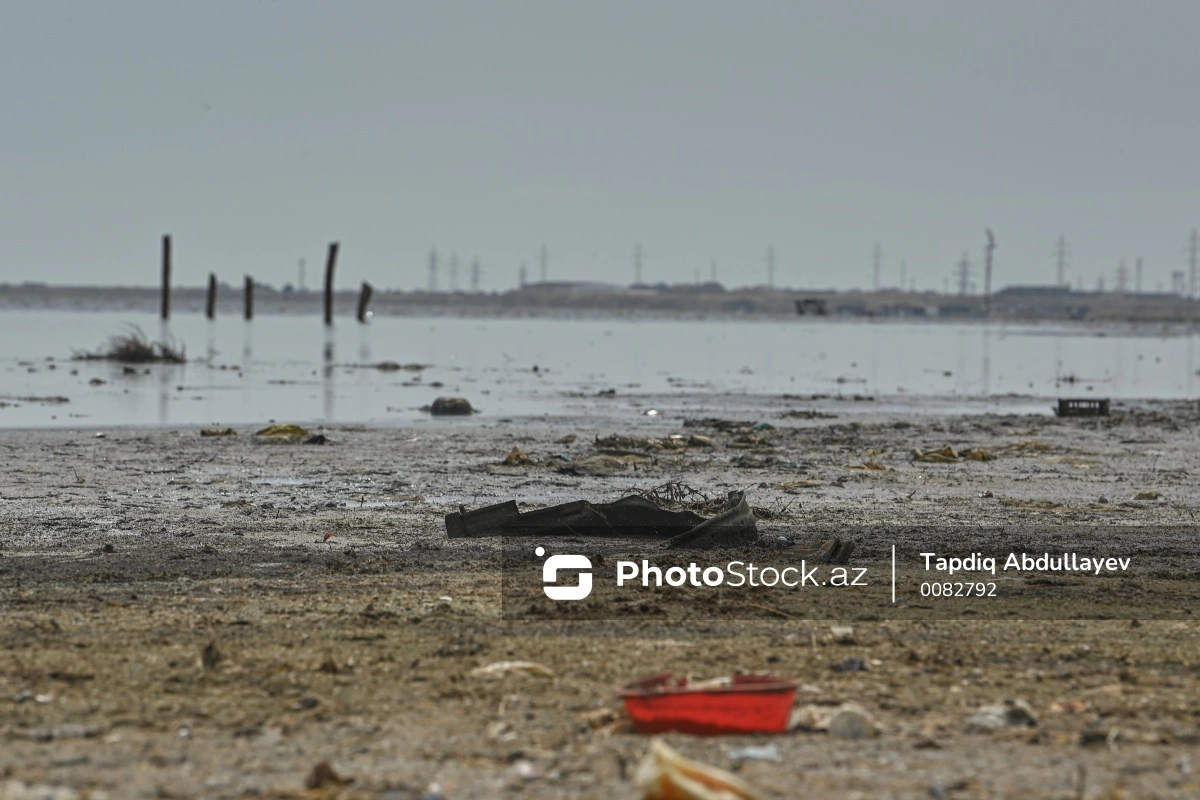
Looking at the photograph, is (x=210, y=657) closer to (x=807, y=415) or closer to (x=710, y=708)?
(x=710, y=708)

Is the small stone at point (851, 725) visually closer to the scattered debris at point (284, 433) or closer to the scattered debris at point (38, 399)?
the scattered debris at point (284, 433)

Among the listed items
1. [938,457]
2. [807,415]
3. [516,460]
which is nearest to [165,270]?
[807,415]

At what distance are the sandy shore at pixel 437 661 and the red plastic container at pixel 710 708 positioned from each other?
8 centimetres

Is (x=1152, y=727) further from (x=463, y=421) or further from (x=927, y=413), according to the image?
(x=927, y=413)

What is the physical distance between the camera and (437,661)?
707cm

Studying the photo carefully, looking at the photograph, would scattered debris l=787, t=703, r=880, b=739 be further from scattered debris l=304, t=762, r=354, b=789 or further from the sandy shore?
scattered debris l=304, t=762, r=354, b=789

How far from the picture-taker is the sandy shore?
5.41 m

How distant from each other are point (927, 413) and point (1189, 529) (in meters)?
12.9

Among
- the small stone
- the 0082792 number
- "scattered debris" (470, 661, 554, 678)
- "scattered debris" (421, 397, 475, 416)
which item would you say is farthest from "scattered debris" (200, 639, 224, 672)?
"scattered debris" (421, 397, 475, 416)

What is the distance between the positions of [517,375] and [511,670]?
27927 millimetres

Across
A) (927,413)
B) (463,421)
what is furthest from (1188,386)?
(463,421)

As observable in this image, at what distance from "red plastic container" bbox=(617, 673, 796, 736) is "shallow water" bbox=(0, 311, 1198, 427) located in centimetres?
1587

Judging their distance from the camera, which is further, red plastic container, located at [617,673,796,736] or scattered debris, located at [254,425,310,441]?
scattered debris, located at [254,425,310,441]

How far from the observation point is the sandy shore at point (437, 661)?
213 inches
